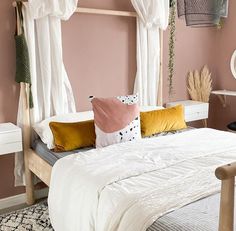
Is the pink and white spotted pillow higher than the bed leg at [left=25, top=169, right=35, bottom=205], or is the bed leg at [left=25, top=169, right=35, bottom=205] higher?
the pink and white spotted pillow

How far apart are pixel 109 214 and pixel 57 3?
1783 mm

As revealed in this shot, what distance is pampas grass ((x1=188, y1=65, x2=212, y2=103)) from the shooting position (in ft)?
12.6

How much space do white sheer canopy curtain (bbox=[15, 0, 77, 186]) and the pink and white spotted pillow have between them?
450mm

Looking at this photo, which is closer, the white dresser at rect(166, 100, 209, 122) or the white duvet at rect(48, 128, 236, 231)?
the white duvet at rect(48, 128, 236, 231)

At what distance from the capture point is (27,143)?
272 cm

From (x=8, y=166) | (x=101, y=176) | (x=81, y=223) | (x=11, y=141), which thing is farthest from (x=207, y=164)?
(x=8, y=166)

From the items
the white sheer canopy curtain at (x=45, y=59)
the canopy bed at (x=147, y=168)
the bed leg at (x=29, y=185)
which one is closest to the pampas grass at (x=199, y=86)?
the canopy bed at (x=147, y=168)

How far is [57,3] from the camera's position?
8.55ft

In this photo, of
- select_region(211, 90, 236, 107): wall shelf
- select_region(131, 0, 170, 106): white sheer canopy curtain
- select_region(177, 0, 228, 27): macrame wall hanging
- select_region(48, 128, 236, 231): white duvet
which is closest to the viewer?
select_region(48, 128, 236, 231): white duvet

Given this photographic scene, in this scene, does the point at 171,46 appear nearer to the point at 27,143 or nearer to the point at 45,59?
the point at 45,59

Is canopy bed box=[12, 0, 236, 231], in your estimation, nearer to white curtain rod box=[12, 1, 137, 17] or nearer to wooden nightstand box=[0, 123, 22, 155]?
white curtain rod box=[12, 1, 137, 17]

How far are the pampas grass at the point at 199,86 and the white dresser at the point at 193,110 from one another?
0.18 metres

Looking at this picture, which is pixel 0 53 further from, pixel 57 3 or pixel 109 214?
pixel 109 214

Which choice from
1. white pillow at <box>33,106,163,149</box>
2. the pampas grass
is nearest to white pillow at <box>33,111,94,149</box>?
white pillow at <box>33,106,163,149</box>
